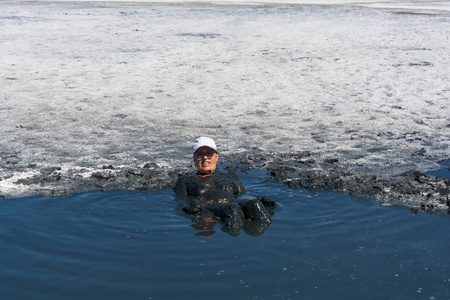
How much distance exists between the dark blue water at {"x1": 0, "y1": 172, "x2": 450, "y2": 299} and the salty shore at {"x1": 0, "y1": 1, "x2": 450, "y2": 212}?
2.03 ft

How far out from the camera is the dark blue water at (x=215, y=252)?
4543mm

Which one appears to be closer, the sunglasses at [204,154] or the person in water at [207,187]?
the person in water at [207,187]

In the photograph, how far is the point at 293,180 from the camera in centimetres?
725

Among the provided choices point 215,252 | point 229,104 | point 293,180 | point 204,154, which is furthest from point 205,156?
point 229,104

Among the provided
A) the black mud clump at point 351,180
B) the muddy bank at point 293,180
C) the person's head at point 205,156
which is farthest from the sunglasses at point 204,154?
the black mud clump at point 351,180

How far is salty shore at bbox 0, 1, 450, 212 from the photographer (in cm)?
A: 753

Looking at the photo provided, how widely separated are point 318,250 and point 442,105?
244 inches

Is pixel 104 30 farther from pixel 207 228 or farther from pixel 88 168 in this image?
pixel 207 228

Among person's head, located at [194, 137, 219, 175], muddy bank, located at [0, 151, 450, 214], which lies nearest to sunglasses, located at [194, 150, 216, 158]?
person's head, located at [194, 137, 219, 175]

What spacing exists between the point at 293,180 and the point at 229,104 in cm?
372

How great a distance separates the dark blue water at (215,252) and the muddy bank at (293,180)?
26 cm

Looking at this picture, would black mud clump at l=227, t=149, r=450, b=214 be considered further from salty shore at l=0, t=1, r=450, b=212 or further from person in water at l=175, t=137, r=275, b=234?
person in water at l=175, t=137, r=275, b=234

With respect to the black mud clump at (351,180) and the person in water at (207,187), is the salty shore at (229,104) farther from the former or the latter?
the person in water at (207,187)

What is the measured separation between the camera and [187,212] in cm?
616
